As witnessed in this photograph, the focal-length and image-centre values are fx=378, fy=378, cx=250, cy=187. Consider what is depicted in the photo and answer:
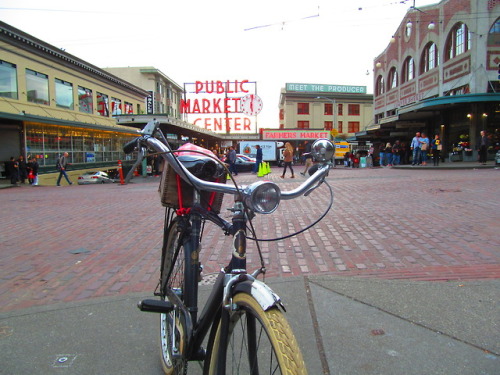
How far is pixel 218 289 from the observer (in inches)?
66.7

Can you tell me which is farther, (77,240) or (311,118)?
(311,118)

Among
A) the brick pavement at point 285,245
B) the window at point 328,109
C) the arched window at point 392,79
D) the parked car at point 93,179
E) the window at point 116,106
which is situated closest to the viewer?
the brick pavement at point 285,245

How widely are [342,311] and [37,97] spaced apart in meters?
25.9

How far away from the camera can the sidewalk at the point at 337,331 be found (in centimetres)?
244

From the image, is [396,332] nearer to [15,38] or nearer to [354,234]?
[354,234]

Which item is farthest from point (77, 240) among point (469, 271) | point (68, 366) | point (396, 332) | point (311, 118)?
point (311, 118)

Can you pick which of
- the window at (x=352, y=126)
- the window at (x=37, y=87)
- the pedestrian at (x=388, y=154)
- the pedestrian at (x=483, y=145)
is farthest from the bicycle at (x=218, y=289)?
the window at (x=352, y=126)

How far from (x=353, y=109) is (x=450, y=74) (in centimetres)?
4122

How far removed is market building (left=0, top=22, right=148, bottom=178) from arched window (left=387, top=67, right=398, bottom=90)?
24.1 m

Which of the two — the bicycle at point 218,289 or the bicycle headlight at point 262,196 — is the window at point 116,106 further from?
the bicycle headlight at point 262,196

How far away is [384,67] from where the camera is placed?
36906 millimetres

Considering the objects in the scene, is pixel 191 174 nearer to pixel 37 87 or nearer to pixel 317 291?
pixel 317 291

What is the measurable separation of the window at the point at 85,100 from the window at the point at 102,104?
125 cm

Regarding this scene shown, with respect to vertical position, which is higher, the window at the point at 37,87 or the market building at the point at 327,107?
the market building at the point at 327,107
